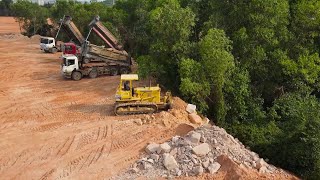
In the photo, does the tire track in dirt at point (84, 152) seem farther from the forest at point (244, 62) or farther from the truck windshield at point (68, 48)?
the truck windshield at point (68, 48)

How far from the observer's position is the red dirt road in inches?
539

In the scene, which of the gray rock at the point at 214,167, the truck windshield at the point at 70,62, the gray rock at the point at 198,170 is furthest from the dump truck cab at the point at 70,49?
the gray rock at the point at 214,167

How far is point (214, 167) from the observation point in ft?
41.5

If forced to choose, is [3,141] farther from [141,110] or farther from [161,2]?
[161,2]

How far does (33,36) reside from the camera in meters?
54.5

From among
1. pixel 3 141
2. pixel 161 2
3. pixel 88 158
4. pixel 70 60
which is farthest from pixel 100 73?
pixel 88 158

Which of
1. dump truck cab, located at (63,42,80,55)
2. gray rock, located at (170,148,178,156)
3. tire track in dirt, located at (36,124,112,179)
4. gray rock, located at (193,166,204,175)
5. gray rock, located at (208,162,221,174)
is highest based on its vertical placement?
dump truck cab, located at (63,42,80,55)

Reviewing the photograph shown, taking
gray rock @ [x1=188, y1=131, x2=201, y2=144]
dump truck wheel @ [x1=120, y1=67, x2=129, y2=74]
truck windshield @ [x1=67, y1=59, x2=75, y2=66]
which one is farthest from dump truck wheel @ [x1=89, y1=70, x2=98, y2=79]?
gray rock @ [x1=188, y1=131, x2=201, y2=144]

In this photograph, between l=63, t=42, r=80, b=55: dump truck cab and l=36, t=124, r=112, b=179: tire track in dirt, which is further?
l=63, t=42, r=80, b=55: dump truck cab

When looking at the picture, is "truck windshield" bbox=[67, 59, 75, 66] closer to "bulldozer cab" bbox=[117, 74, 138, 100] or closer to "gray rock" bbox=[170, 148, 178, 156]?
"bulldozer cab" bbox=[117, 74, 138, 100]

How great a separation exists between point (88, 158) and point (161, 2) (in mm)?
15933

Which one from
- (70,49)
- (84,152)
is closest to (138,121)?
(84,152)

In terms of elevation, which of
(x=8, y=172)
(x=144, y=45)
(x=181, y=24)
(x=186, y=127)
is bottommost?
(x=8, y=172)

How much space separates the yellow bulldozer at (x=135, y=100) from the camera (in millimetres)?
17688
